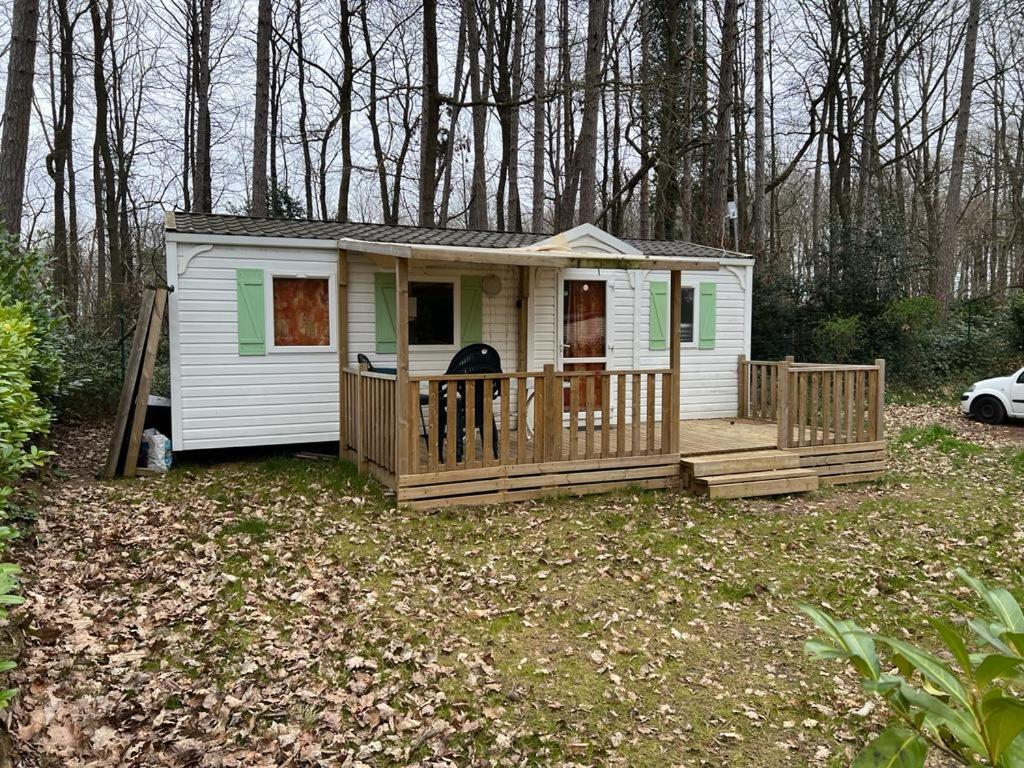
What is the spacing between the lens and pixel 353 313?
27.2 ft

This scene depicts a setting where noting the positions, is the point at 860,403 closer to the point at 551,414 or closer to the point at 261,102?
the point at 551,414

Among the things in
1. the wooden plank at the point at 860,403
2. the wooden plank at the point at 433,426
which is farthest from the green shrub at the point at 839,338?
the wooden plank at the point at 433,426

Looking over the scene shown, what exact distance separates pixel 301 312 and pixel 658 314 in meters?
4.85

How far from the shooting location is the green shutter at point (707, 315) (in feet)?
33.1

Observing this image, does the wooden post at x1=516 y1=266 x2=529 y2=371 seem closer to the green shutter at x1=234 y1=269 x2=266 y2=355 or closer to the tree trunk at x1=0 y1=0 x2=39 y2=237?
the green shutter at x1=234 y1=269 x2=266 y2=355

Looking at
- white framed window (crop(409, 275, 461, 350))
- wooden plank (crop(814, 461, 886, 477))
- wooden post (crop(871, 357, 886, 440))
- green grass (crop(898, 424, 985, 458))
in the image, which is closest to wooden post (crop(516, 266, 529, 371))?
white framed window (crop(409, 275, 461, 350))

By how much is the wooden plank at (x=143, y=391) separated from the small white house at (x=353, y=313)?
0.27m

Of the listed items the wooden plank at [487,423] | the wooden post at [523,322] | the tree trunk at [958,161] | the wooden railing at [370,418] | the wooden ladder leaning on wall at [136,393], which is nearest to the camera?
the wooden plank at [487,423]

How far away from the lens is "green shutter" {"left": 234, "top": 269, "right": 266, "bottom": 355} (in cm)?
777

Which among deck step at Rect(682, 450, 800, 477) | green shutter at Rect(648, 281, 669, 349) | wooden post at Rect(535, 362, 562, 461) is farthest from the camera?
green shutter at Rect(648, 281, 669, 349)

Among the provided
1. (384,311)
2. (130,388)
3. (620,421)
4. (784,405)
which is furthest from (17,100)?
(784,405)

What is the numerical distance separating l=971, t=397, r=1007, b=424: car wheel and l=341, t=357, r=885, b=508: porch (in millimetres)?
5175

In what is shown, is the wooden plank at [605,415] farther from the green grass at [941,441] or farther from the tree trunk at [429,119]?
the tree trunk at [429,119]

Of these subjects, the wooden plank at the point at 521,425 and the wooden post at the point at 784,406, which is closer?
the wooden plank at the point at 521,425
